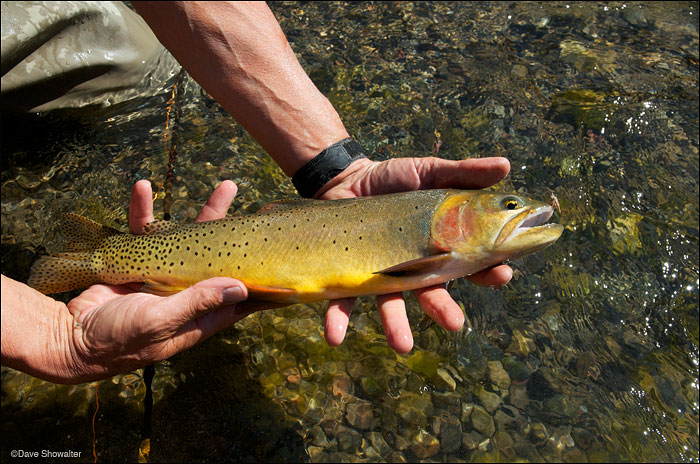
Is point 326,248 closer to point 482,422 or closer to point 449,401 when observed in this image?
point 449,401

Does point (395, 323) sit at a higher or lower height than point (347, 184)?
lower

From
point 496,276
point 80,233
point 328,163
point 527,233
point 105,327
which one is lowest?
point 496,276

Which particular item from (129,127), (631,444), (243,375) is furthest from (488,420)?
(129,127)

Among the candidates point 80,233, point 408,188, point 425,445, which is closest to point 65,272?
point 80,233

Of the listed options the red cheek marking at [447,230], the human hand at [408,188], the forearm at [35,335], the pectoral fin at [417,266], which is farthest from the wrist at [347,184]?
the forearm at [35,335]

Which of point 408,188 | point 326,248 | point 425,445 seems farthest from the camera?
point 408,188

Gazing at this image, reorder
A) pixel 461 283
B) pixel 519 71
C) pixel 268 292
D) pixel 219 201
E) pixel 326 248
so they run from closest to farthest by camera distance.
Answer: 1. pixel 268 292
2. pixel 326 248
3. pixel 219 201
4. pixel 461 283
5. pixel 519 71

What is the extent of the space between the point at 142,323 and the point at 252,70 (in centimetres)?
213

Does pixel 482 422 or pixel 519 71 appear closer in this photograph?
pixel 482 422

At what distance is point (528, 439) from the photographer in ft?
12.4

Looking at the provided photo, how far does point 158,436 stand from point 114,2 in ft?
14.5

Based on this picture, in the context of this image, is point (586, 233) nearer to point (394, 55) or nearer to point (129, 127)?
point (394, 55)

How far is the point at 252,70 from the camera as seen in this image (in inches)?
159

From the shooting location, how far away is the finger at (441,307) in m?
3.26
